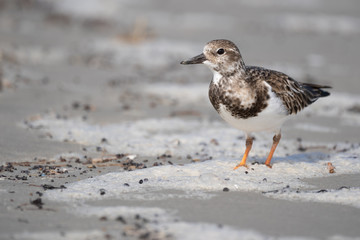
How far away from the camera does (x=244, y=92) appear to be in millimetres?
5734

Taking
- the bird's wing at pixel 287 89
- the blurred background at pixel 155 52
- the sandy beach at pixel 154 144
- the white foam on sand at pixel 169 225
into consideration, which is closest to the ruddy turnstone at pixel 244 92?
the bird's wing at pixel 287 89

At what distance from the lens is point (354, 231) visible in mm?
4477

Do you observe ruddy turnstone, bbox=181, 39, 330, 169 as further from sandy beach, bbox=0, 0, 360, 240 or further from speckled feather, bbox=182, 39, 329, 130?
sandy beach, bbox=0, 0, 360, 240

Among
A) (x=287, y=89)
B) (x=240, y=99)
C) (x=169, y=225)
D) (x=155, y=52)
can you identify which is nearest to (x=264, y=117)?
(x=240, y=99)

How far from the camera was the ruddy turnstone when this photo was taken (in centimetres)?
574

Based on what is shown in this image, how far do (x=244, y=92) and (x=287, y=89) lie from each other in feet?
2.40

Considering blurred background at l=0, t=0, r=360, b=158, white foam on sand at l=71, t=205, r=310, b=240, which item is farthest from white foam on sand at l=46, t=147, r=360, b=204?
blurred background at l=0, t=0, r=360, b=158

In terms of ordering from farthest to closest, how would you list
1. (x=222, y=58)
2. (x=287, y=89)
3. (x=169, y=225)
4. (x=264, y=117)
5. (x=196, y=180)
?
(x=287, y=89), (x=222, y=58), (x=264, y=117), (x=196, y=180), (x=169, y=225)

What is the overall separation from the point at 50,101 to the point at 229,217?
561 centimetres

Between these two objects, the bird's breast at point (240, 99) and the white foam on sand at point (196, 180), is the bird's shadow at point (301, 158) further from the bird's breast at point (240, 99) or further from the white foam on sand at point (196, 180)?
the bird's breast at point (240, 99)

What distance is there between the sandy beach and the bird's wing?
72 cm

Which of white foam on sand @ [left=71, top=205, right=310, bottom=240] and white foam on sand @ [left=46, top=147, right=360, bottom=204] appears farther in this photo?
white foam on sand @ [left=46, top=147, right=360, bottom=204]

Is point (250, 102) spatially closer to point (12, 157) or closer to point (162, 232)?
point (162, 232)

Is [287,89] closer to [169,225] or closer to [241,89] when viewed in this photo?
[241,89]
